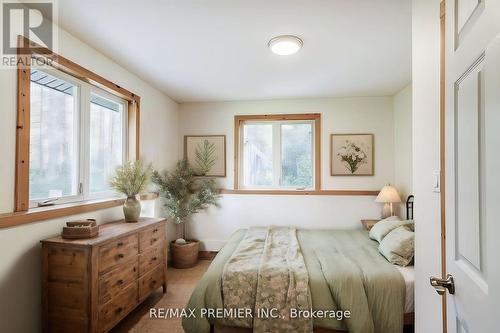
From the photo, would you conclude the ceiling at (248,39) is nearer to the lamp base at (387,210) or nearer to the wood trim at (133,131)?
the wood trim at (133,131)

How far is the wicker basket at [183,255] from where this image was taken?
3539 millimetres

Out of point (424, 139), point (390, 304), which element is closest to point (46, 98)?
point (424, 139)

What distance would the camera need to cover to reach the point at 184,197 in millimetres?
3738

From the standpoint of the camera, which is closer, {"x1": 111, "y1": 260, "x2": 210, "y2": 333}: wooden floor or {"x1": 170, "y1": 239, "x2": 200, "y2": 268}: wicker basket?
{"x1": 111, "y1": 260, "x2": 210, "y2": 333}: wooden floor

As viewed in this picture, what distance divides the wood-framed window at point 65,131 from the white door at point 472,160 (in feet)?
7.77

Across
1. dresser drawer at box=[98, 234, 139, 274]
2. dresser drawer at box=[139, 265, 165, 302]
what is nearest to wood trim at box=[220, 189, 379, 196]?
dresser drawer at box=[139, 265, 165, 302]

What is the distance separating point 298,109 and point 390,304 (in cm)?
280

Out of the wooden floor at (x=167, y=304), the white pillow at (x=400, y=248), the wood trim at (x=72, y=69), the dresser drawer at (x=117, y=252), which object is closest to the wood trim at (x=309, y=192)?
the wooden floor at (x=167, y=304)

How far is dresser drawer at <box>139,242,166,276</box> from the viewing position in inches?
92.7

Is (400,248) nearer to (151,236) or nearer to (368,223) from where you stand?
(368,223)

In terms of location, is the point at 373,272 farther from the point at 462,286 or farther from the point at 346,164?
the point at 346,164

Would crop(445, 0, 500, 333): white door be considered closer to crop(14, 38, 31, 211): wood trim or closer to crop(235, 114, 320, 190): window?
crop(14, 38, 31, 211): wood trim

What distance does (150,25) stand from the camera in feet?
6.35

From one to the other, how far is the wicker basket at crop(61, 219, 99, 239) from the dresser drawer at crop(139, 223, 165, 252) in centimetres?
49
